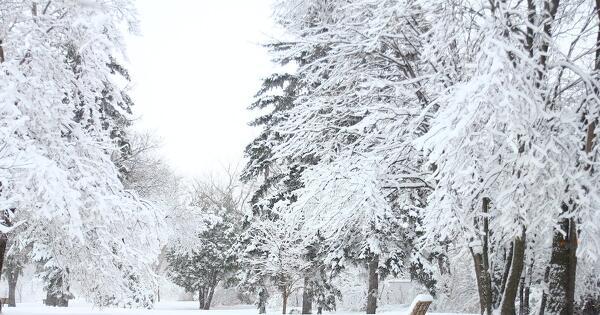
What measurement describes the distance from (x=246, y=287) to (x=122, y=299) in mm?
13581

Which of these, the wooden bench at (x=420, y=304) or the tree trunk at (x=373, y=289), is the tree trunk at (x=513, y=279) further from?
the tree trunk at (x=373, y=289)

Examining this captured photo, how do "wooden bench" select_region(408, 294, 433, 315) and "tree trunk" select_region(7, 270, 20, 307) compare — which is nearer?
"wooden bench" select_region(408, 294, 433, 315)

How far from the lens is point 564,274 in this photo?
7734mm

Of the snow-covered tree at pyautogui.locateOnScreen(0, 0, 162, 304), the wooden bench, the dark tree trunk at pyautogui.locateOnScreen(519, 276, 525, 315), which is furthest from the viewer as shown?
the dark tree trunk at pyautogui.locateOnScreen(519, 276, 525, 315)

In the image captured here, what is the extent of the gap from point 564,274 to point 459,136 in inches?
138

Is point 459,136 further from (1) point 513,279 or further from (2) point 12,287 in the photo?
(2) point 12,287

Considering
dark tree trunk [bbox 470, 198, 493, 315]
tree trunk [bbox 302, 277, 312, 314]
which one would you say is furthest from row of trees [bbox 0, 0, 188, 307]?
tree trunk [bbox 302, 277, 312, 314]

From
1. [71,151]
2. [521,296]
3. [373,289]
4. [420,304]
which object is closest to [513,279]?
[420,304]

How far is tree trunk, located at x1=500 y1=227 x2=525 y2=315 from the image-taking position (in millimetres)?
7113

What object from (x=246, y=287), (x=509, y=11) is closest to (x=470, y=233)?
(x=509, y=11)

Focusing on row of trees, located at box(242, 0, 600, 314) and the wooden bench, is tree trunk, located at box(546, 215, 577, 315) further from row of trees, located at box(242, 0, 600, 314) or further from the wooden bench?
the wooden bench

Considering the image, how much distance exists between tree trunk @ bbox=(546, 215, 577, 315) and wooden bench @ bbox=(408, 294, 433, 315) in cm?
315

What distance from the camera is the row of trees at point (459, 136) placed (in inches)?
231

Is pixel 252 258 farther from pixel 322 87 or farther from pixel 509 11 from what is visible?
pixel 509 11
